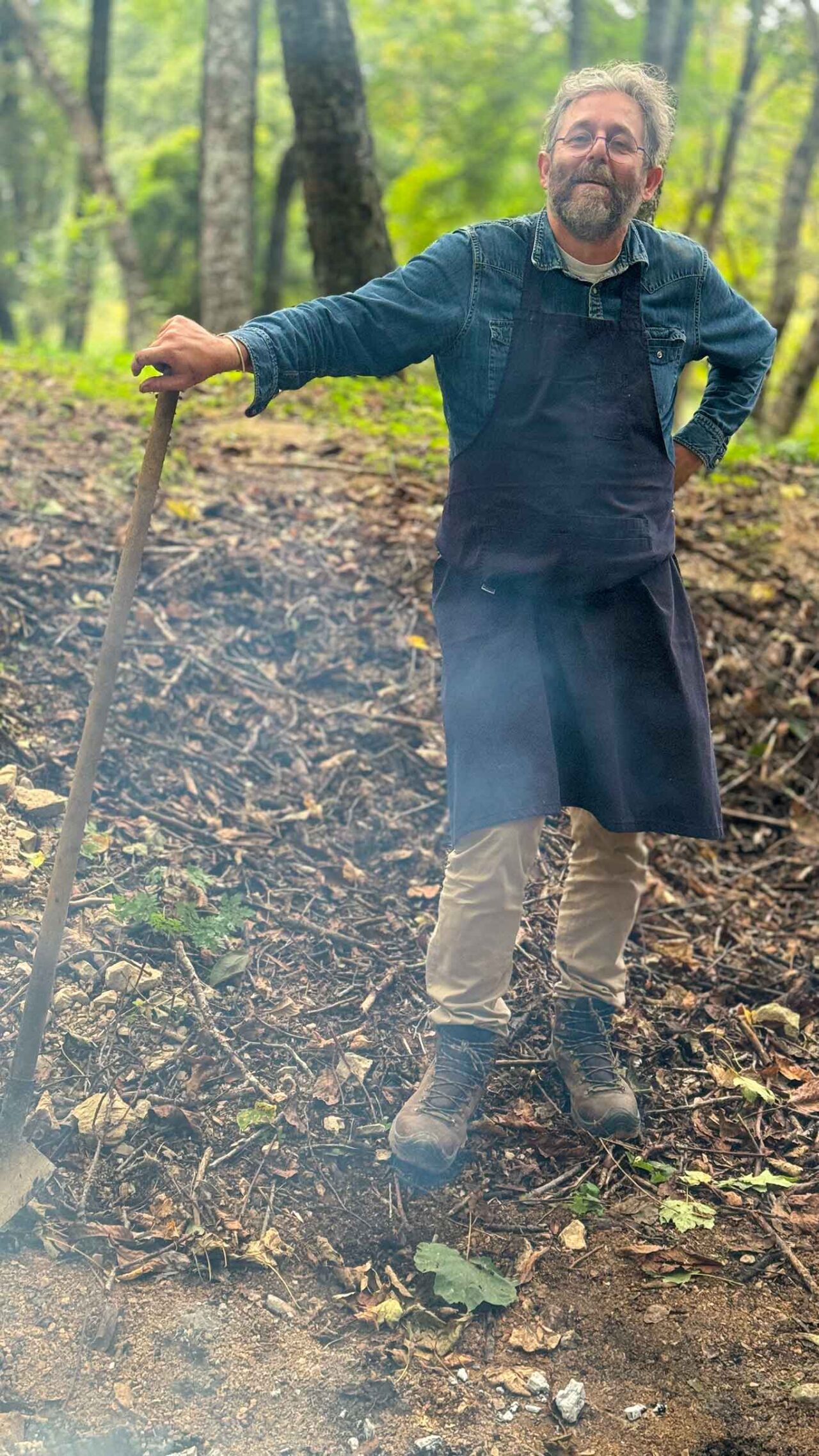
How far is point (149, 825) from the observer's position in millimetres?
3824

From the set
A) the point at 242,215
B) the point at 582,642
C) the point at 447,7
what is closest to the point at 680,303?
the point at 582,642

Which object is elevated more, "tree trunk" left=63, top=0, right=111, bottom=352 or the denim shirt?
"tree trunk" left=63, top=0, right=111, bottom=352

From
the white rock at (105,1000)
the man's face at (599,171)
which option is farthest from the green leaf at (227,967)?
the man's face at (599,171)

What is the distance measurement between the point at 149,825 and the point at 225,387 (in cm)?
369

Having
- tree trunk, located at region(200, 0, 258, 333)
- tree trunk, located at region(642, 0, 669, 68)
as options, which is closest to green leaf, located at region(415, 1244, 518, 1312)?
tree trunk, located at region(200, 0, 258, 333)

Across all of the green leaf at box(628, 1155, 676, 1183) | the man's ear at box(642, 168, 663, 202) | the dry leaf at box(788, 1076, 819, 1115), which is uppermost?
the man's ear at box(642, 168, 663, 202)

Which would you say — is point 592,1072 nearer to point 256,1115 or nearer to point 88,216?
point 256,1115

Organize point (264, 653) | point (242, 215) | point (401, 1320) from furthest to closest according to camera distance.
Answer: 1. point (242, 215)
2. point (264, 653)
3. point (401, 1320)

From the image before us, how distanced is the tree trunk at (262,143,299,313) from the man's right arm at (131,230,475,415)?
31.1 feet

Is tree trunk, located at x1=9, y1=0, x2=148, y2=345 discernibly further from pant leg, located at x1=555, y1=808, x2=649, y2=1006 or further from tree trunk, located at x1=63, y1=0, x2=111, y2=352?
pant leg, located at x1=555, y1=808, x2=649, y2=1006

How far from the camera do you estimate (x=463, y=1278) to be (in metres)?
2.73

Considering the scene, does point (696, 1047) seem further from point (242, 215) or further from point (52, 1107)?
point (242, 215)

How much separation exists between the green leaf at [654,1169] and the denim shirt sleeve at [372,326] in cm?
209

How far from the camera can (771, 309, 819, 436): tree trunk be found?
9.87 meters
